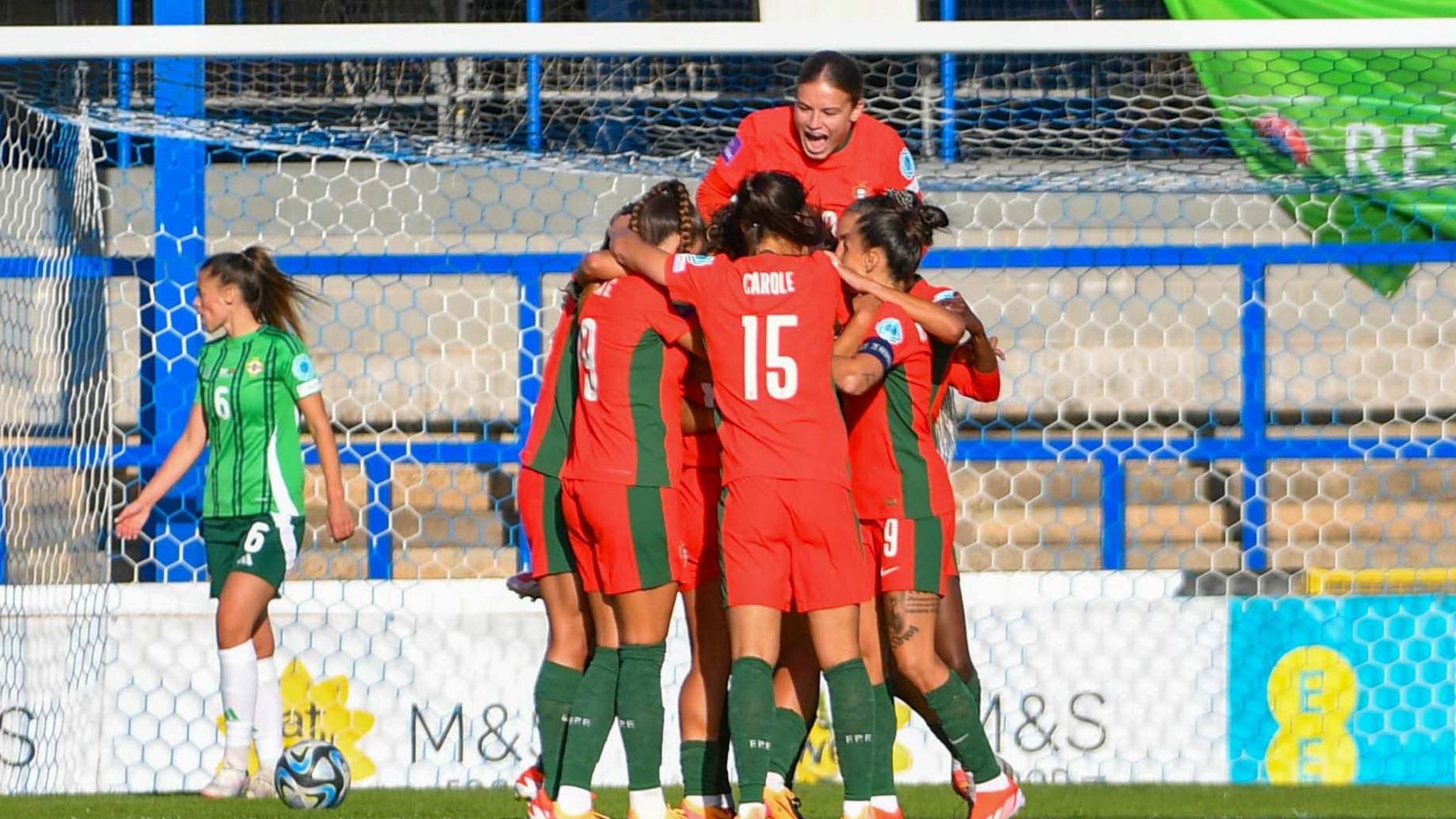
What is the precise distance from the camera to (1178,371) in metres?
8.10

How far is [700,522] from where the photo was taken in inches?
166

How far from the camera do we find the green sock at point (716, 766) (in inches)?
163

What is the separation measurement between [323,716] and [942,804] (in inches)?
83.3

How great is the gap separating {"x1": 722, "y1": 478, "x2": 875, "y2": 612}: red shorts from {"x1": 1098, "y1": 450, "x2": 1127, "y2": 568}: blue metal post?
10.1 feet

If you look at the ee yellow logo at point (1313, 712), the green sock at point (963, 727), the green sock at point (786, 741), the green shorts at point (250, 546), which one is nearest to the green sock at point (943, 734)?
the green sock at point (963, 727)

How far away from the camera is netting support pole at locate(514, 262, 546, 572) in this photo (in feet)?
22.0

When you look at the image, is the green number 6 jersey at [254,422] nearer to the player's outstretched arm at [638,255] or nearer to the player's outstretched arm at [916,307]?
the player's outstretched arm at [638,255]

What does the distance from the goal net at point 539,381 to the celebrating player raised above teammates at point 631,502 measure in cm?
101

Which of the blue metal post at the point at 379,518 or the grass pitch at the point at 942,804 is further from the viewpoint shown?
the blue metal post at the point at 379,518

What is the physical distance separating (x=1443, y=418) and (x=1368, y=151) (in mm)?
1773

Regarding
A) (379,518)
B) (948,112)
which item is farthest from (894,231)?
(379,518)

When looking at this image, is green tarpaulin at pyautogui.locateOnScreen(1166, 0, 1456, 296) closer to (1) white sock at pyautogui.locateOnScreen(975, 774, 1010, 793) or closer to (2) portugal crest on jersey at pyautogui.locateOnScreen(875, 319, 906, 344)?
(2) portugal crest on jersey at pyautogui.locateOnScreen(875, 319, 906, 344)

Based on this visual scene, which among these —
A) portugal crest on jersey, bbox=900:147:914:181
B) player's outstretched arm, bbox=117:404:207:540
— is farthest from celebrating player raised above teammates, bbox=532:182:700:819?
player's outstretched arm, bbox=117:404:207:540

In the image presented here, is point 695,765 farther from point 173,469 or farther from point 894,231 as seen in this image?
point 173,469
